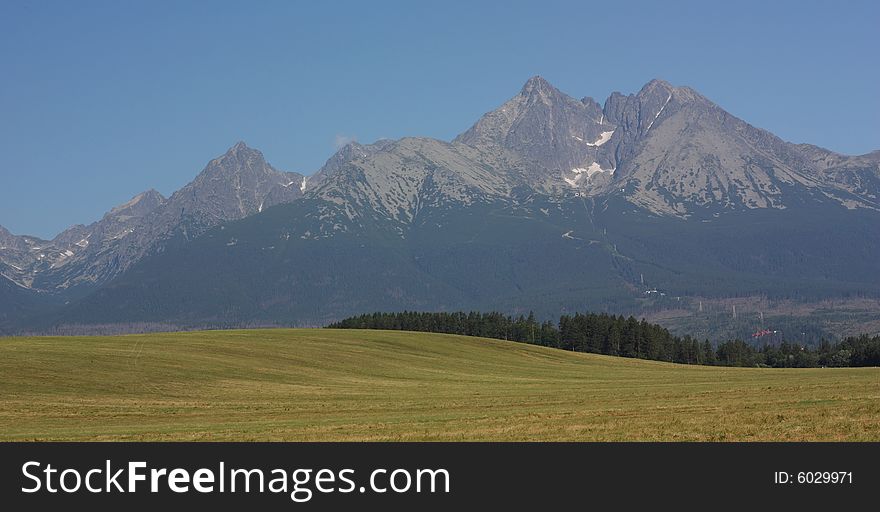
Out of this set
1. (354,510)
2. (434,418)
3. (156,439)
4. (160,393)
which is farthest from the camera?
(160,393)

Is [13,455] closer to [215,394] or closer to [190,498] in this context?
[190,498]

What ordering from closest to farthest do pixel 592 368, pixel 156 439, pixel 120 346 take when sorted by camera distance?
1. pixel 156 439
2. pixel 120 346
3. pixel 592 368

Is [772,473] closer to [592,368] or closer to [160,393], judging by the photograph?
[160,393]

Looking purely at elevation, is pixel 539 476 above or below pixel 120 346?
below

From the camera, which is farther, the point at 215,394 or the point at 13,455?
the point at 215,394

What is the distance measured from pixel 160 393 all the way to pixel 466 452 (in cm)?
3965

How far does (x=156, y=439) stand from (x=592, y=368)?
92.1 meters

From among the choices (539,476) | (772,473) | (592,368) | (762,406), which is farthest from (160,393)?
(592,368)

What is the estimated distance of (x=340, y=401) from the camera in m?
61.4

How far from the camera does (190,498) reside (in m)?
Result: 25.2

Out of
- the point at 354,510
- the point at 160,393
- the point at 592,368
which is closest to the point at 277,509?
the point at 354,510

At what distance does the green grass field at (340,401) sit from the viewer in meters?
38.8

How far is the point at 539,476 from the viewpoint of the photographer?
27.1 meters

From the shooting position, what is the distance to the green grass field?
38.8m
